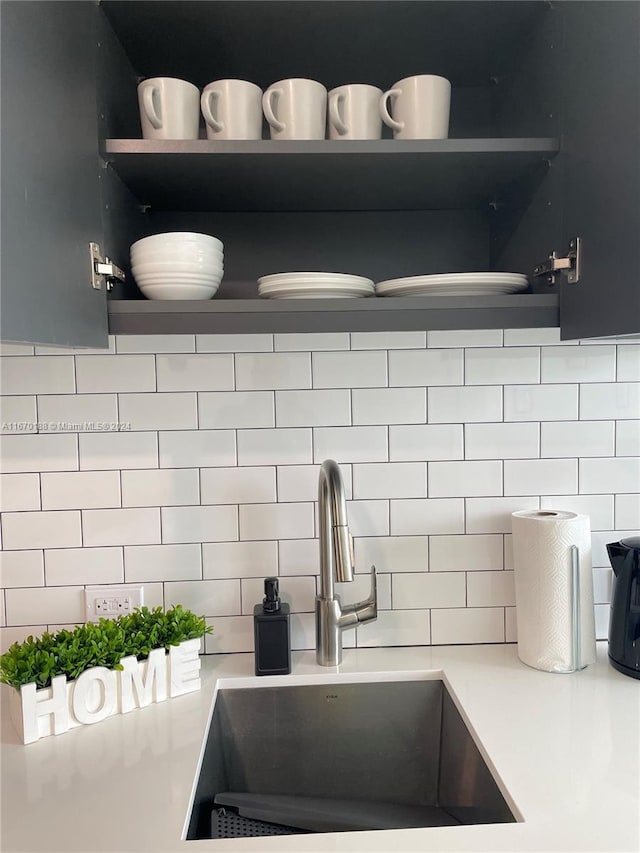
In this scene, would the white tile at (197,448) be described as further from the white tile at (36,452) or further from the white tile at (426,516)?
the white tile at (426,516)

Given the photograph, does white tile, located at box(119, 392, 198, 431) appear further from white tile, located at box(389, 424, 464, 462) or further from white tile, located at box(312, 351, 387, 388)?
white tile, located at box(389, 424, 464, 462)

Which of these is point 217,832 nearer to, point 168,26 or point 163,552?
point 163,552

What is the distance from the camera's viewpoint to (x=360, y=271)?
1306 mm

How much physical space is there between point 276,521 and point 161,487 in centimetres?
25

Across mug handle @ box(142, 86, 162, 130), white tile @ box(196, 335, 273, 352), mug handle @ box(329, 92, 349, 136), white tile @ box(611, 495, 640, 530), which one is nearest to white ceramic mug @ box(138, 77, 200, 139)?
mug handle @ box(142, 86, 162, 130)

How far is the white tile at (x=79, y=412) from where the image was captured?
1270 millimetres

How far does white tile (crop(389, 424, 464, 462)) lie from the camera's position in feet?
4.32

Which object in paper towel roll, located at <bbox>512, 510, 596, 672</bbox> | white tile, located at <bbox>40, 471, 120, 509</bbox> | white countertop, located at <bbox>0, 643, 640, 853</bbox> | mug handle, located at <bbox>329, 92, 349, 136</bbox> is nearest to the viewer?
white countertop, located at <bbox>0, 643, 640, 853</bbox>

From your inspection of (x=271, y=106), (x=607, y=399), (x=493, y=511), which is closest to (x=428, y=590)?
(x=493, y=511)

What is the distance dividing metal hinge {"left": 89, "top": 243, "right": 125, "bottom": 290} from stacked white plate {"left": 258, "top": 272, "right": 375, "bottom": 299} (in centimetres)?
24

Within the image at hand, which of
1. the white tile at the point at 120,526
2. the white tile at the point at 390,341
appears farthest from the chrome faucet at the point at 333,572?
the white tile at the point at 120,526

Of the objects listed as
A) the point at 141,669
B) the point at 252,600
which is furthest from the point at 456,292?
the point at 141,669

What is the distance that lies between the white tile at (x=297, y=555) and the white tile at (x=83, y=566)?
33cm

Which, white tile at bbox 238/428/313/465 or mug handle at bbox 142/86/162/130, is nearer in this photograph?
mug handle at bbox 142/86/162/130
